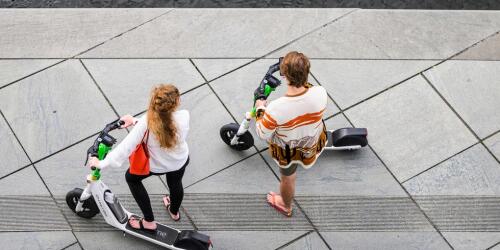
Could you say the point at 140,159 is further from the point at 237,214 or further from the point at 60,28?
the point at 60,28

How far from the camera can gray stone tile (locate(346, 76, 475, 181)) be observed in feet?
23.0

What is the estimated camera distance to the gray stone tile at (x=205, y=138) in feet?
22.8

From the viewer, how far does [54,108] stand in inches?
290

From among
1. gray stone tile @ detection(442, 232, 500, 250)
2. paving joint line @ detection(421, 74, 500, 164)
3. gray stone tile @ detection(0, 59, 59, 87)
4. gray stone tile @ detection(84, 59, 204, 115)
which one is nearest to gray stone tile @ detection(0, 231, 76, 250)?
gray stone tile @ detection(84, 59, 204, 115)

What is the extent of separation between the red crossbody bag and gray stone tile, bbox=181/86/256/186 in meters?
1.25

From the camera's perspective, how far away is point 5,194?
6770mm

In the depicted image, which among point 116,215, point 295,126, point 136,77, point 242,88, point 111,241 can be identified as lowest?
point 111,241

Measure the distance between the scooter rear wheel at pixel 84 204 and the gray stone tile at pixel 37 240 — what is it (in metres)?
0.22

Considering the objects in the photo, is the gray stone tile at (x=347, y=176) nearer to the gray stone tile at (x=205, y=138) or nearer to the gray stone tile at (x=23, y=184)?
the gray stone tile at (x=205, y=138)

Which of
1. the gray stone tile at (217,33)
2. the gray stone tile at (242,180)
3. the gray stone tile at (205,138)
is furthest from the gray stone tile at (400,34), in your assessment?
the gray stone tile at (242,180)

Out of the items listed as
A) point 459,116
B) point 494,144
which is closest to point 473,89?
point 459,116

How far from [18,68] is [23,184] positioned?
150 centimetres

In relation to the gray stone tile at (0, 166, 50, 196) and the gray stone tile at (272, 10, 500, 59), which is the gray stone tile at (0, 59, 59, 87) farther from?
the gray stone tile at (272, 10, 500, 59)

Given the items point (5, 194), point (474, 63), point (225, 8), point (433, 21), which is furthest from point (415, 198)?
point (5, 194)
